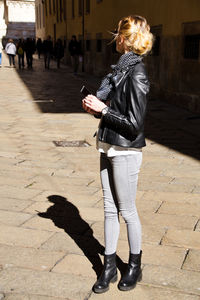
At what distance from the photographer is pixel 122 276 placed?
10.2ft

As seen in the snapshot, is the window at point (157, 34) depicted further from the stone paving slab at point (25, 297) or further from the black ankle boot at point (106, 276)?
the stone paving slab at point (25, 297)

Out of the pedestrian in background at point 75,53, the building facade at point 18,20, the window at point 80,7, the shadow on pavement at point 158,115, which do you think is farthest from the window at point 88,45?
the building facade at point 18,20

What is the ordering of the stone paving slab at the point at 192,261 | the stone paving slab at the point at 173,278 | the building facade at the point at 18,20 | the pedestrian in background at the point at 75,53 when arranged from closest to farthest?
the stone paving slab at the point at 173,278 < the stone paving slab at the point at 192,261 < the pedestrian in background at the point at 75,53 < the building facade at the point at 18,20

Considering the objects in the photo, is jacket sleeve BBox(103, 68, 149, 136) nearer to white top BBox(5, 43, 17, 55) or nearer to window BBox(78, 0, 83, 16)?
window BBox(78, 0, 83, 16)

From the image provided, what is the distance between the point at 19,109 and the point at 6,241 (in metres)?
7.83

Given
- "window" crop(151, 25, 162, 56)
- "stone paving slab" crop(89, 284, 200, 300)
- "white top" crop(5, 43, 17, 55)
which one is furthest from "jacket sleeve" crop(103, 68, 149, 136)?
"white top" crop(5, 43, 17, 55)

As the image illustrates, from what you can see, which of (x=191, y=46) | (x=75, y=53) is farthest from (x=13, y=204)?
(x=75, y=53)

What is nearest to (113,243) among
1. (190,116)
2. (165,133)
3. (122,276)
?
→ (122,276)

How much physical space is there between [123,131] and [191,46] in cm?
897

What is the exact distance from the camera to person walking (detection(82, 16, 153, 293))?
267cm

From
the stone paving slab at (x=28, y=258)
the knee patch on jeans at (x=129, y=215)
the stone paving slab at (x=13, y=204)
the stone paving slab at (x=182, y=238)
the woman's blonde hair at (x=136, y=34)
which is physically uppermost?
the woman's blonde hair at (x=136, y=34)

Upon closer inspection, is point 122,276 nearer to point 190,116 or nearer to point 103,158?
point 103,158

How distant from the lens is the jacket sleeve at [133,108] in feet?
8.63

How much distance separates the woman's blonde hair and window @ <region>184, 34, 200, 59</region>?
8460mm
